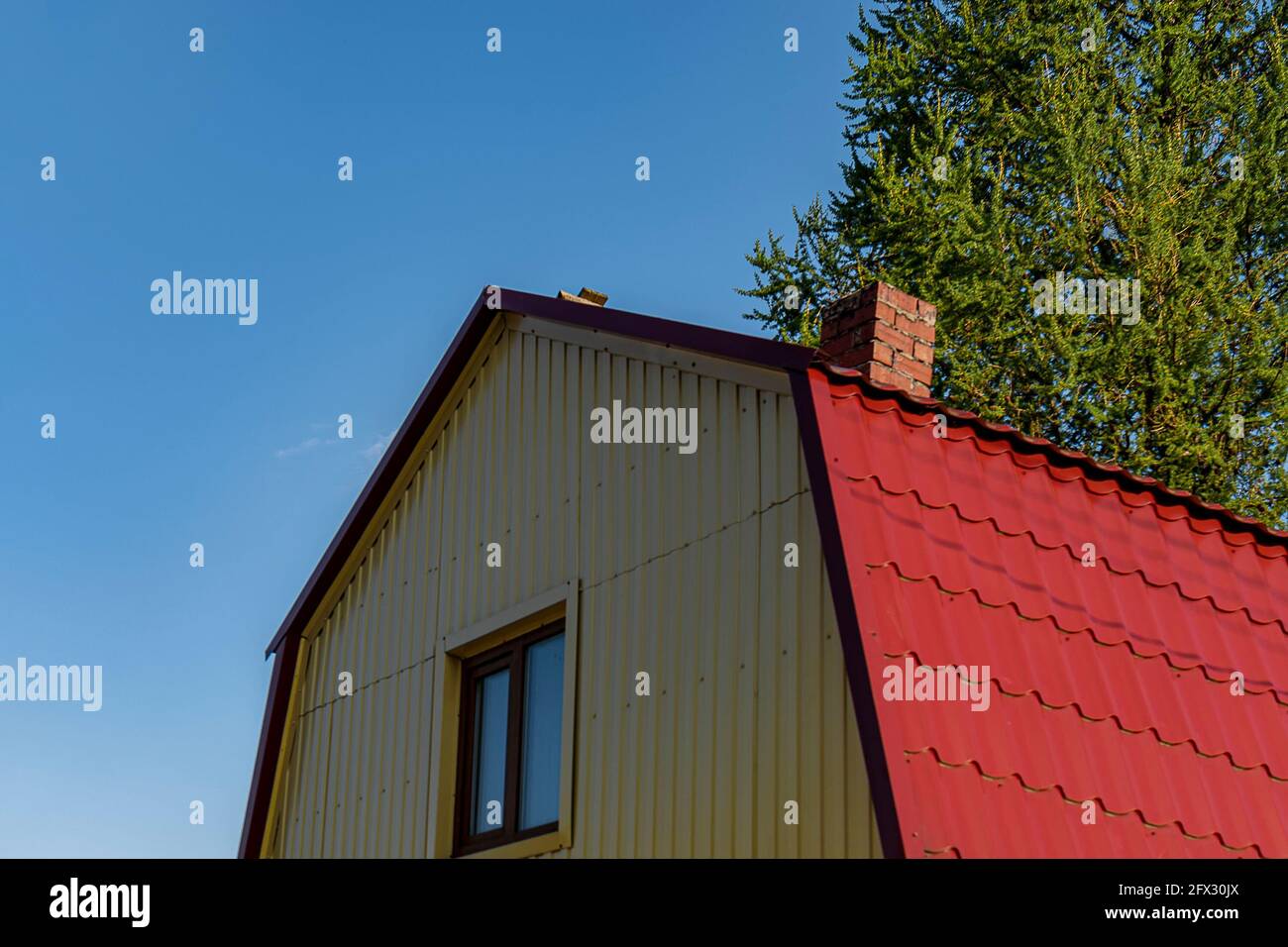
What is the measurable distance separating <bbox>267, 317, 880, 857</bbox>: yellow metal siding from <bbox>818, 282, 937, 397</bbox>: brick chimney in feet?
2.30

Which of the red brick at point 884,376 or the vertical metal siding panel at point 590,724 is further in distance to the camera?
the vertical metal siding panel at point 590,724

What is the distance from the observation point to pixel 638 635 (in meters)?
8.42

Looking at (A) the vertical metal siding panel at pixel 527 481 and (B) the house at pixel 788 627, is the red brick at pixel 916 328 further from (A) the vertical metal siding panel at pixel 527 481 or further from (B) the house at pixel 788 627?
(A) the vertical metal siding panel at pixel 527 481

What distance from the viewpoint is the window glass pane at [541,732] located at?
9.00m

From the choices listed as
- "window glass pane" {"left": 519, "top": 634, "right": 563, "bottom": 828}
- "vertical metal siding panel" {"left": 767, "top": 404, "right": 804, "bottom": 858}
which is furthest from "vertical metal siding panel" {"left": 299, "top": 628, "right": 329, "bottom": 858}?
"vertical metal siding panel" {"left": 767, "top": 404, "right": 804, "bottom": 858}

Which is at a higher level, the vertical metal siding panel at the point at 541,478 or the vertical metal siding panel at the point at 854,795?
the vertical metal siding panel at the point at 541,478

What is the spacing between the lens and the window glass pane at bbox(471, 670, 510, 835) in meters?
9.53

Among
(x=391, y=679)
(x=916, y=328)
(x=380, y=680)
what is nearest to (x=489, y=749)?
(x=391, y=679)

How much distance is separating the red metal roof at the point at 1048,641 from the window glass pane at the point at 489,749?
366 cm

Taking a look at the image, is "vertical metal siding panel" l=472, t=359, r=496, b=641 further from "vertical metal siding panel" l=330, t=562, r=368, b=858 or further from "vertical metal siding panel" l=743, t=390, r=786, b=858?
"vertical metal siding panel" l=743, t=390, r=786, b=858

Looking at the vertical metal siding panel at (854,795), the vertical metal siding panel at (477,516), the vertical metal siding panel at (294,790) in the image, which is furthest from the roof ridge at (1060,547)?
the vertical metal siding panel at (294,790)

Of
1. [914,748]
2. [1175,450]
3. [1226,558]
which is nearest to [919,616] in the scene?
[914,748]

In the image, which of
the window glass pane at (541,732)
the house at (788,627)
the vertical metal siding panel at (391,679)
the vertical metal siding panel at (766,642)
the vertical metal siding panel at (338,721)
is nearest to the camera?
the house at (788,627)

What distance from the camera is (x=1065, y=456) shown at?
8211mm
